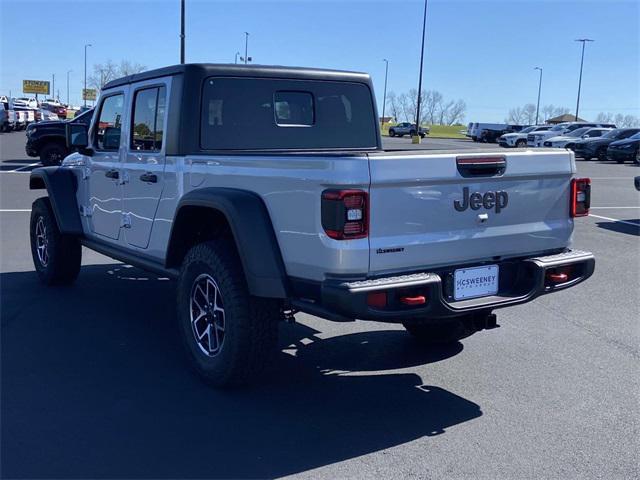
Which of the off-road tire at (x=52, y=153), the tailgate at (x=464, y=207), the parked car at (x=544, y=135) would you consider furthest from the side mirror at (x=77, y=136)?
the parked car at (x=544, y=135)

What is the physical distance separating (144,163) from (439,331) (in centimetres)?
257

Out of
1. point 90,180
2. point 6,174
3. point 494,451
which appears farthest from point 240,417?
point 6,174

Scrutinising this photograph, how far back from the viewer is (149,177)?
5.45 m

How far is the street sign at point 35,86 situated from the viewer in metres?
117

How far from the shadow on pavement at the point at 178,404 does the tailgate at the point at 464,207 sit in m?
0.97

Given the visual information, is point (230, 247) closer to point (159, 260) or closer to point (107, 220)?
point (159, 260)

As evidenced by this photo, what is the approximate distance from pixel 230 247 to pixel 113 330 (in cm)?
186

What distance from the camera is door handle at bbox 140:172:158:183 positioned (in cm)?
538

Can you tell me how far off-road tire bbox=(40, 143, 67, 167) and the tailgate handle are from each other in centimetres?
1738

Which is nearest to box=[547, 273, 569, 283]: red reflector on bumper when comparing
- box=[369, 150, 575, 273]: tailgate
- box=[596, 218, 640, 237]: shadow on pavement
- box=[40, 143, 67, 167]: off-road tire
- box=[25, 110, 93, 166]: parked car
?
box=[369, 150, 575, 273]: tailgate

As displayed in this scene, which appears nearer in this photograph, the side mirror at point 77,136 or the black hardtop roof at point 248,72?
the black hardtop roof at point 248,72

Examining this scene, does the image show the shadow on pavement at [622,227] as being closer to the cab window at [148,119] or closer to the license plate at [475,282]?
the license plate at [475,282]

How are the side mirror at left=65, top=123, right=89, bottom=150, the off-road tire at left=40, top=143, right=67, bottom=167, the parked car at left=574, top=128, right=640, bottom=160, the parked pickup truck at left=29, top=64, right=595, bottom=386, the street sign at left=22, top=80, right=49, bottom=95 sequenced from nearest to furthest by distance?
the parked pickup truck at left=29, top=64, right=595, bottom=386
the side mirror at left=65, top=123, right=89, bottom=150
the off-road tire at left=40, top=143, right=67, bottom=167
the parked car at left=574, top=128, right=640, bottom=160
the street sign at left=22, top=80, right=49, bottom=95

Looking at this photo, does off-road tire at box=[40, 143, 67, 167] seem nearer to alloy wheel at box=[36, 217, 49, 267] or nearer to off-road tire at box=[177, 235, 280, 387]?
alloy wheel at box=[36, 217, 49, 267]
